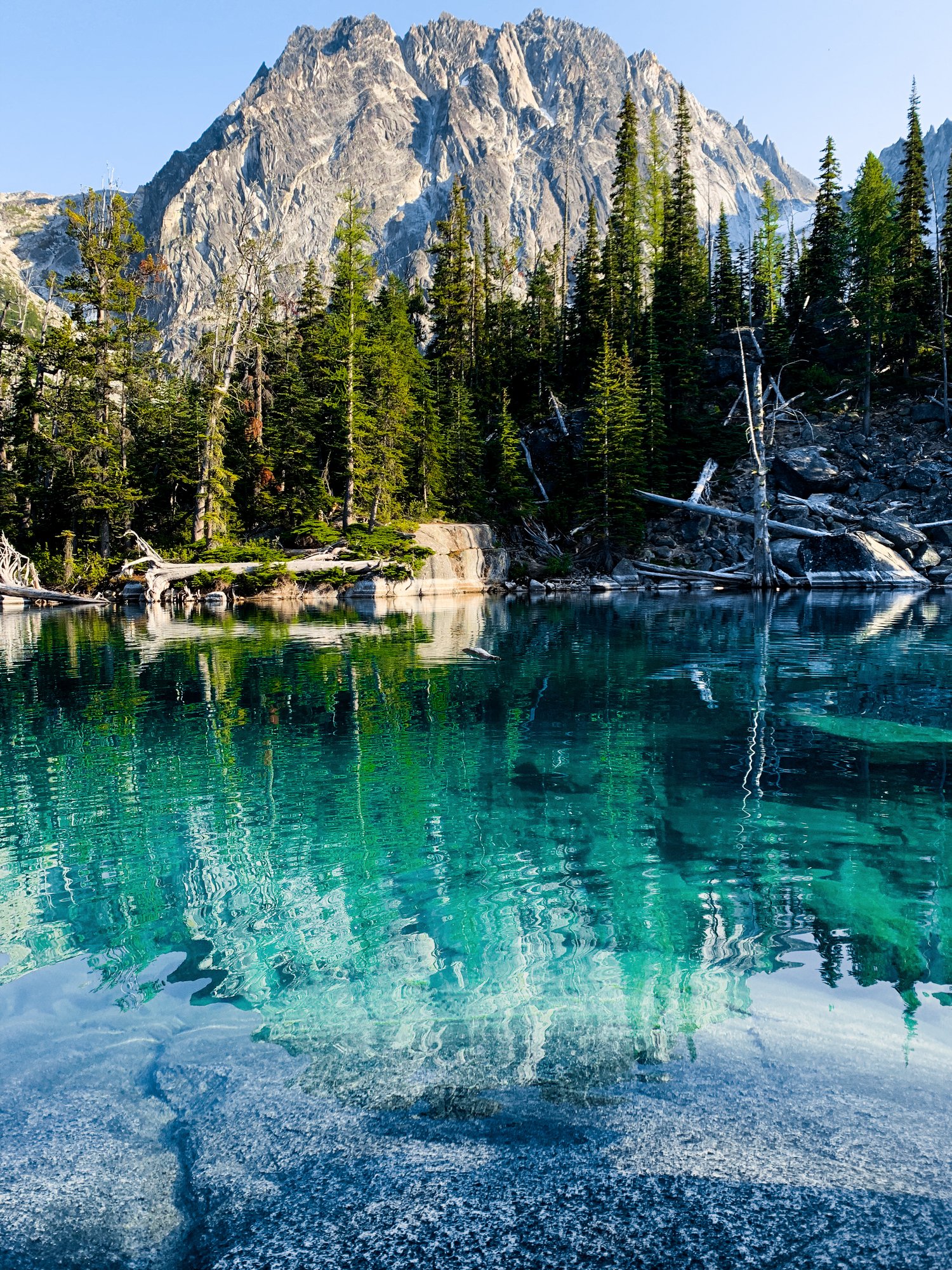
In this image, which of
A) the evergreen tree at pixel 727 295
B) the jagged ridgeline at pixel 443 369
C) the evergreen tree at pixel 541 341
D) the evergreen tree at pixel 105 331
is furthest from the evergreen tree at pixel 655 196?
the evergreen tree at pixel 105 331

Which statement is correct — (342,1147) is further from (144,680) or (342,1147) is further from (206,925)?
(144,680)

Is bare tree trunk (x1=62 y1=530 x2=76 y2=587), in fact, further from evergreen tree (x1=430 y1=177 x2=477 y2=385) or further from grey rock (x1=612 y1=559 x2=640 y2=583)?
grey rock (x1=612 y1=559 x2=640 y2=583)

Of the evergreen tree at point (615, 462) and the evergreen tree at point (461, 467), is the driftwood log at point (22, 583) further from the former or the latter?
the evergreen tree at point (615, 462)

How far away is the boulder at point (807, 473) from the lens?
40500 mm

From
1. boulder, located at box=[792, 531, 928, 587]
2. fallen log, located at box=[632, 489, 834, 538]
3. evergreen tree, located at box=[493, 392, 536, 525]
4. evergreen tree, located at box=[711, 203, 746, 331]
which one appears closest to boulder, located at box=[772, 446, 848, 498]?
fallen log, located at box=[632, 489, 834, 538]

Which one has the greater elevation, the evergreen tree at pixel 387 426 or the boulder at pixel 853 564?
the evergreen tree at pixel 387 426

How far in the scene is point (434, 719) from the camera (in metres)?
10.7

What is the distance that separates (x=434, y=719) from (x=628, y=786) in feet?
12.6

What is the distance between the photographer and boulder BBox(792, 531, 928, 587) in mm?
35469

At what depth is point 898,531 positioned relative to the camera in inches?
1471

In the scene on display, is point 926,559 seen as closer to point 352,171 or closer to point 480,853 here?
point 480,853

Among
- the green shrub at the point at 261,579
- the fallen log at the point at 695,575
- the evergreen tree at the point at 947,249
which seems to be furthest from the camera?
the evergreen tree at the point at 947,249

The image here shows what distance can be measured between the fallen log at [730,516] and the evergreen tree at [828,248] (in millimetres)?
21468

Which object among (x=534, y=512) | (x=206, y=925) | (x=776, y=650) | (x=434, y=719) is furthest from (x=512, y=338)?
(x=206, y=925)
